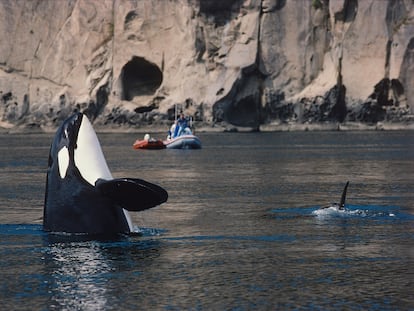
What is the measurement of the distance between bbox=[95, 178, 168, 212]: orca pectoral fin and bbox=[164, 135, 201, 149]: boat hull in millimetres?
53005

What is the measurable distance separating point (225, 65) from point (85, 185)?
3324 inches

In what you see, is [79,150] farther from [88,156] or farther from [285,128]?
[285,128]

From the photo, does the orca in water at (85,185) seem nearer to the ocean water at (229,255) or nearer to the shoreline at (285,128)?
the ocean water at (229,255)

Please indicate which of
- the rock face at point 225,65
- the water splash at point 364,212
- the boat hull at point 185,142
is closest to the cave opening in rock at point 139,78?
the rock face at point 225,65

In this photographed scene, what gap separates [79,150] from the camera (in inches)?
649

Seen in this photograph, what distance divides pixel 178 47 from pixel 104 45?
8.49 metres

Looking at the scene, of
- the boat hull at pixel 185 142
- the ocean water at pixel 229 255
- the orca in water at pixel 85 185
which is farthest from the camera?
the boat hull at pixel 185 142

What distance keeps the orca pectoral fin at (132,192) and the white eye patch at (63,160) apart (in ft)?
1.92

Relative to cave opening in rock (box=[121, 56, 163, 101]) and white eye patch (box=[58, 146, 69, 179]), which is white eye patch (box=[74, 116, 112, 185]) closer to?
white eye patch (box=[58, 146, 69, 179])

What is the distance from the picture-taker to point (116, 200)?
16359 millimetres

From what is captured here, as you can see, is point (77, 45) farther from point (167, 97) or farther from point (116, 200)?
point (116, 200)

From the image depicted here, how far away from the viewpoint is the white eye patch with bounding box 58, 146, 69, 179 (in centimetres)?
1653

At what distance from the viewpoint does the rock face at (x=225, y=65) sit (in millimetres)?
100062

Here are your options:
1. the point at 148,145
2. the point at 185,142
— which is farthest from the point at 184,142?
the point at 148,145
